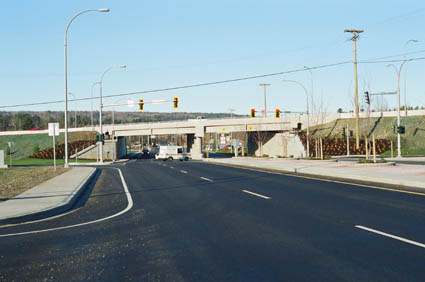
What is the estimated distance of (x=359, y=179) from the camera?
19500 mm

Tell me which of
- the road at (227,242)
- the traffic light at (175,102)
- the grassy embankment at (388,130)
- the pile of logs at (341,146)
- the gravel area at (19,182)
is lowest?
the gravel area at (19,182)

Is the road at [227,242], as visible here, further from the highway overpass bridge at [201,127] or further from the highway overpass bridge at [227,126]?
the highway overpass bridge at [201,127]

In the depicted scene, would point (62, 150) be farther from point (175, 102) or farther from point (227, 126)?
point (175, 102)

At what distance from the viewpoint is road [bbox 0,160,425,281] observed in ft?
18.5

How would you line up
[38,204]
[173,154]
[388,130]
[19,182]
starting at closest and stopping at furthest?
Result: [38,204] < [19,182] < [173,154] < [388,130]

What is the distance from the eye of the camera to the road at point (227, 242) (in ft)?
18.5

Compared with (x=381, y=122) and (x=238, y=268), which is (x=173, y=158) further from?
(x=238, y=268)

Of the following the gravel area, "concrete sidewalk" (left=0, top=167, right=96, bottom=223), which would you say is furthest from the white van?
"concrete sidewalk" (left=0, top=167, right=96, bottom=223)

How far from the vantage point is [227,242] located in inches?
290

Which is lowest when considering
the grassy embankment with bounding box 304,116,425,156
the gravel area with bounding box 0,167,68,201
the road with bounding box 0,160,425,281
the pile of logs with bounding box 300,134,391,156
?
the gravel area with bounding box 0,167,68,201

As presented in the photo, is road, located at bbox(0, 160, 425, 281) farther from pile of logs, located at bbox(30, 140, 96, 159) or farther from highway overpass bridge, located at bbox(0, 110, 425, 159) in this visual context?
pile of logs, located at bbox(30, 140, 96, 159)

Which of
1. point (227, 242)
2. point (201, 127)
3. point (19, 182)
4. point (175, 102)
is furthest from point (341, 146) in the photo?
point (227, 242)

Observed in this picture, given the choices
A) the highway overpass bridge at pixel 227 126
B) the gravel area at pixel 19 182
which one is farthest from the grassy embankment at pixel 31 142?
the gravel area at pixel 19 182

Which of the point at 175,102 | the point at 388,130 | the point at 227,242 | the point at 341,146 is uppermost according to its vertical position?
the point at 175,102
